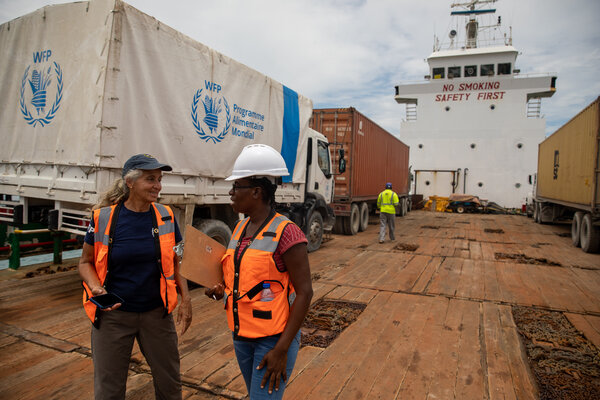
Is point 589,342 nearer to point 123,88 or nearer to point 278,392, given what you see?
point 278,392

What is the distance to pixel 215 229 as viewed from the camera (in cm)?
623

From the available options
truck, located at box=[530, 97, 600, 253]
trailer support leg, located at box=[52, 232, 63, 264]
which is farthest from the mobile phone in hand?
truck, located at box=[530, 97, 600, 253]

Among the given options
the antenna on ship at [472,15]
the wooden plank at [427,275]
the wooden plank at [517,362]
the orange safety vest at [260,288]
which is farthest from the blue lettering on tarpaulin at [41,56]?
the antenna on ship at [472,15]

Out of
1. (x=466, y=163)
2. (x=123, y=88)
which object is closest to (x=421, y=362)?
(x=123, y=88)

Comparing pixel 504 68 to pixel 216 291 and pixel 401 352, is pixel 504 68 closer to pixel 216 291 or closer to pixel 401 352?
pixel 401 352

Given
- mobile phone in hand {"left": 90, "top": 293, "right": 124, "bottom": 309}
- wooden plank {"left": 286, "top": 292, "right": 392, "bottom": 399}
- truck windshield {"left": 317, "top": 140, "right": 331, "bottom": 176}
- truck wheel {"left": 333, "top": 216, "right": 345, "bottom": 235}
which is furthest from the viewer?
truck wheel {"left": 333, "top": 216, "right": 345, "bottom": 235}

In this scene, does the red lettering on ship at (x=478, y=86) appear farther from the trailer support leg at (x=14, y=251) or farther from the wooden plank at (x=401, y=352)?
the trailer support leg at (x=14, y=251)

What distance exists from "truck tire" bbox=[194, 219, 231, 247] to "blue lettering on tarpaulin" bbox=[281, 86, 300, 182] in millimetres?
2081

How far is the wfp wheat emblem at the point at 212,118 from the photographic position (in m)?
5.85

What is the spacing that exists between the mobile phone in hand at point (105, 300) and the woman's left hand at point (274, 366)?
0.93m

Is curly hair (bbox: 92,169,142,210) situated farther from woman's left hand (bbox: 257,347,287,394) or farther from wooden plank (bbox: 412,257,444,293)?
wooden plank (bbox: 412,257,444,293)

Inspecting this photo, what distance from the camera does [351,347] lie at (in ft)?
13.4

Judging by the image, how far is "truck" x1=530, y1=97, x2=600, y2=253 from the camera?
393 inches

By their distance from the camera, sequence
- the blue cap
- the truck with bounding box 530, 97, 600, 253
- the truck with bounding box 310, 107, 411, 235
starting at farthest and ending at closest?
the truck with bounding box 310, 107, 411, 235 < the truck with bounding box 530, 97, 600, 253 < the blue cap
